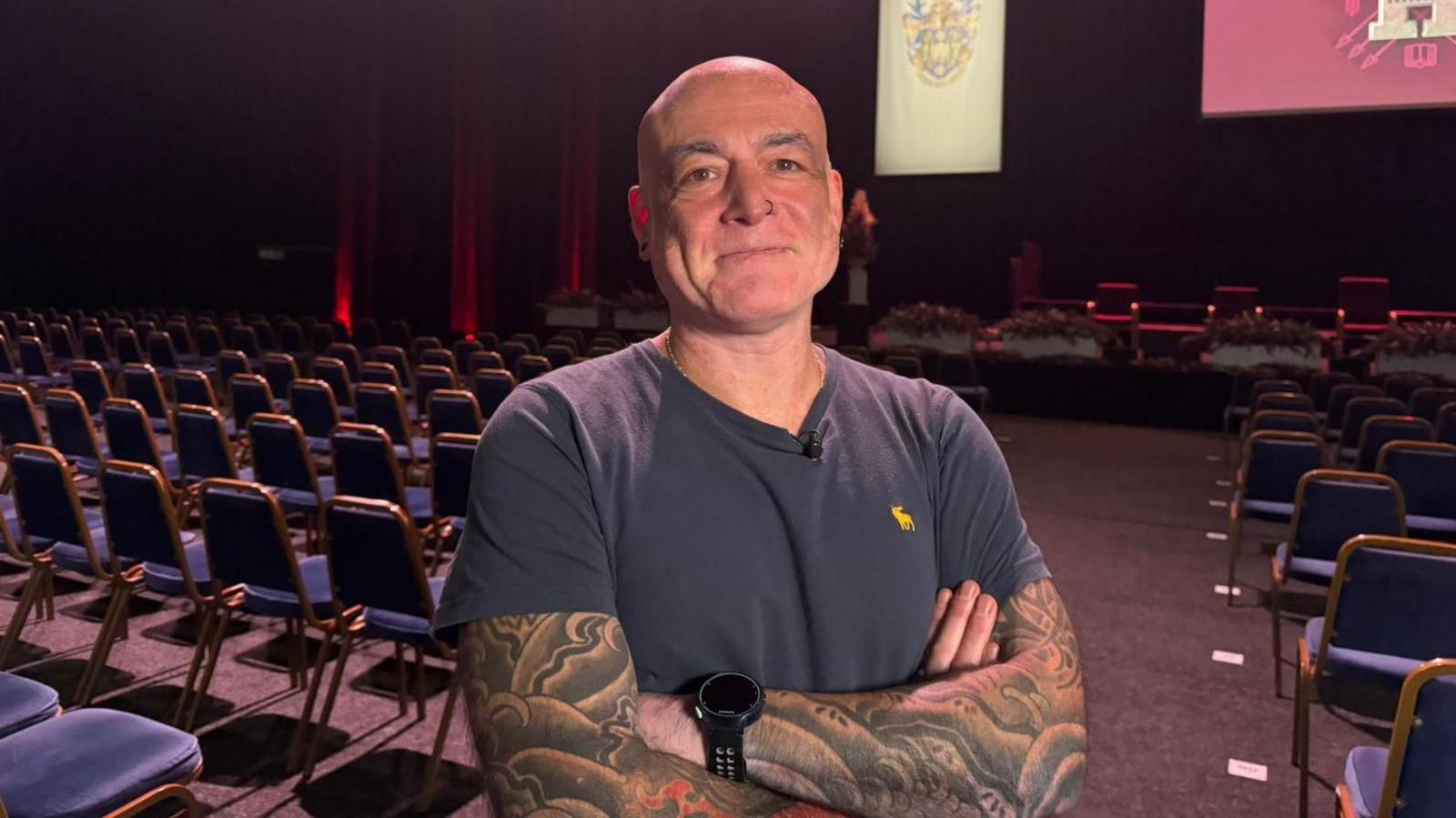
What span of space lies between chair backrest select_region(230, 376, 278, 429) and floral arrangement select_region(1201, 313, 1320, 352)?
8.53 meters

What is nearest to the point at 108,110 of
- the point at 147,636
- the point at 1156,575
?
the point at 147,636

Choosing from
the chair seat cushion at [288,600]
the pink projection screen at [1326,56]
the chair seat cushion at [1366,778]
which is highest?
the pink projection screen at [1326,56]

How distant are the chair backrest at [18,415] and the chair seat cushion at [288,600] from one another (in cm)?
261

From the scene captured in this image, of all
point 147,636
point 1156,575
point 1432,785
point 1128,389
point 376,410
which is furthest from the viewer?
point 1128,389

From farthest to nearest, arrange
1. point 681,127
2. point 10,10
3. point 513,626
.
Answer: point 10,10 → point 681,127 → point 513,626

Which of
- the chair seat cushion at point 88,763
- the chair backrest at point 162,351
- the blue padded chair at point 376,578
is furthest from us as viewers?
the chair backrest at point 162,351

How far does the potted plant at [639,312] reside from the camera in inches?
481

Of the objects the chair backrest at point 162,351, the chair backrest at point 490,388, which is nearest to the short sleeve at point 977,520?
the chair backrest at point 490,388

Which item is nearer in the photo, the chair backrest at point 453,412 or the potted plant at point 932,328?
the chair backrest at point 453,412

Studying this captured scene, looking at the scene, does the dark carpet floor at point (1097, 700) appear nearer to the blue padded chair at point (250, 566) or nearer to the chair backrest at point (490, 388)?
the blue padded chair at point (250, 566)

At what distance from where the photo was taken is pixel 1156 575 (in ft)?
17.9

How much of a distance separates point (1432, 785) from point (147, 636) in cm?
443

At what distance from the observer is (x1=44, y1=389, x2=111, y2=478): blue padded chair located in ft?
17.5

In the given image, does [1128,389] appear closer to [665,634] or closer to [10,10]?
[665,634]
